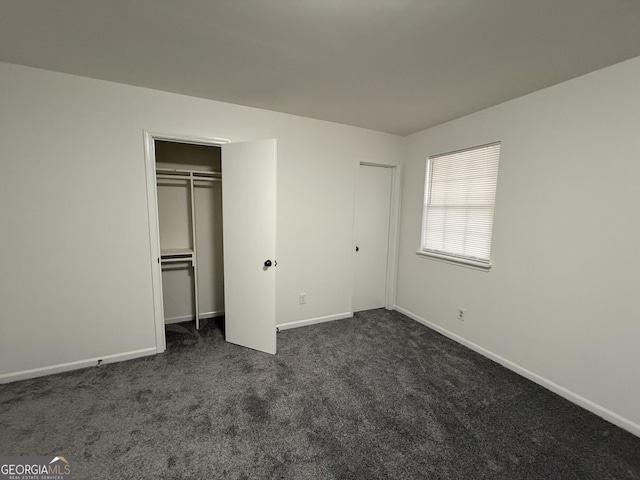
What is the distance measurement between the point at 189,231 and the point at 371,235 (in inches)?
94.1

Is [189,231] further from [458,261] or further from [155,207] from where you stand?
[458,261]

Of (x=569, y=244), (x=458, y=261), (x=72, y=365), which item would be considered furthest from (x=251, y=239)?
(x=569, y=244)

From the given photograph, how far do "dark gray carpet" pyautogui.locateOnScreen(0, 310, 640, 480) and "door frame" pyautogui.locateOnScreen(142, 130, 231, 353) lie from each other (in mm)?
366

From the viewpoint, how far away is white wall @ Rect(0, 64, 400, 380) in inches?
77.7

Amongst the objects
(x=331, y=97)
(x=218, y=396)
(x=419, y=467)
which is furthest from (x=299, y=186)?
(x=419, y=467)

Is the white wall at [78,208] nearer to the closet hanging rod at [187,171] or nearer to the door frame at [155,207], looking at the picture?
the door frame at [155,207]

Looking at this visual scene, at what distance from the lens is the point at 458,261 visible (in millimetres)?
2805

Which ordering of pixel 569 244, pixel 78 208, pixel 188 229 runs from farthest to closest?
pixel 188 229 → pixel 78 208 → pixel 569 244

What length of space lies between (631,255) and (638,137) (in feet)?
2.51

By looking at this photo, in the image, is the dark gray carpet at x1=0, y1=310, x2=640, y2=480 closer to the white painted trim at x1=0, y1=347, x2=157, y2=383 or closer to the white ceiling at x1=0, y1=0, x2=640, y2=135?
the white painted trim at x1=0, y1=347, x2=157, y2=383

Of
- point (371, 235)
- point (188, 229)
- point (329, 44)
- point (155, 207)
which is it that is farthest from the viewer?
point (371, 235)

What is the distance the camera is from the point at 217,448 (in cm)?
150

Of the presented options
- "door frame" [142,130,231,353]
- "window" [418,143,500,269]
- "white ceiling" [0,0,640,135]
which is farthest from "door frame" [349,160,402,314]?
"door frame" [142,130,231,353]

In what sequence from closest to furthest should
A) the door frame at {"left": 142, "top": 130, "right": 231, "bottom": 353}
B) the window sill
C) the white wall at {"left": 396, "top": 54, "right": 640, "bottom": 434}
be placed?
1. the white wall at {"left": 396, "top": 54, "right": 640, "bottom": 434}
2. the door frame at {"left": 142, "top": 130, "right": 231, "bottom": 353}
3. the window sill
